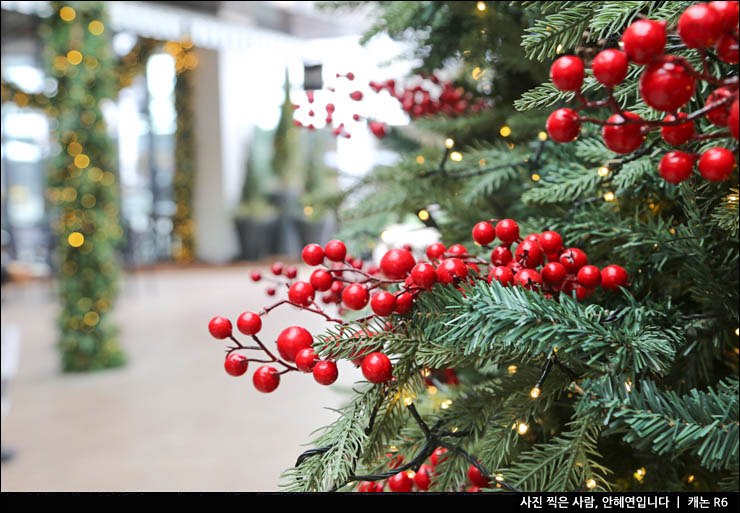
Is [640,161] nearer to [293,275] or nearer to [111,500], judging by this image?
[293,275]

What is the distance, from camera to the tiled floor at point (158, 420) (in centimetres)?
196

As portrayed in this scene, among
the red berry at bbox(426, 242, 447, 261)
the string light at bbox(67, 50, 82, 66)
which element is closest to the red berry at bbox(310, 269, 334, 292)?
the red berry at bbox(426, 242, 447, 261)

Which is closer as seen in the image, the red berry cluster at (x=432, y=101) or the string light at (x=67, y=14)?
the red berry cluster at (x=432, y=101)

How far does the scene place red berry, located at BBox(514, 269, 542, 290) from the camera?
48cm

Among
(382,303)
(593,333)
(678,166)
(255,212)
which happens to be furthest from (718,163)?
(255,212)

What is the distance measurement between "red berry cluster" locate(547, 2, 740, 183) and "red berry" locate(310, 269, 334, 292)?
24 centimetres

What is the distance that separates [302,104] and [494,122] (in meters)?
0.31

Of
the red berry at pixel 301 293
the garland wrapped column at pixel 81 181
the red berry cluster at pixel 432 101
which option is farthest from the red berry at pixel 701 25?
the garland wrapped column at pixel 81 181

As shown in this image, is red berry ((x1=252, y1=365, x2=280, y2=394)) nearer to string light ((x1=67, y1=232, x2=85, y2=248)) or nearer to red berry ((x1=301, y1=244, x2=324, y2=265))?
red berry ((x1=301, y1=244, x2=324, y2=265))

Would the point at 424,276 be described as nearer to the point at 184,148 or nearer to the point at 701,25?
the point at 701,25

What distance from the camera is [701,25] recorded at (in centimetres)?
30

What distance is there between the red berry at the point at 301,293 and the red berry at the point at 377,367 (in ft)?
0.25

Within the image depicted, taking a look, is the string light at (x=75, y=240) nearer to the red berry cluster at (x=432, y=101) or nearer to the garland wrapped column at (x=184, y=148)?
the red berry cluster at (x=432, y=101)

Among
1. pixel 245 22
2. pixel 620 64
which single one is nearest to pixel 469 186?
pixel 620 64
